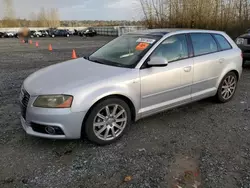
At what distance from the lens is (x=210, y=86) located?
167 inches

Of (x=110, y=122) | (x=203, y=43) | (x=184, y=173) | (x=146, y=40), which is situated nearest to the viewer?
(x=184, y=173)

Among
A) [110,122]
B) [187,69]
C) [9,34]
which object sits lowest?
[110,122]

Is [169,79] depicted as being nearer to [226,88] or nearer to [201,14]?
[226,88]

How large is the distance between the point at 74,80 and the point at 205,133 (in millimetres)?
2092

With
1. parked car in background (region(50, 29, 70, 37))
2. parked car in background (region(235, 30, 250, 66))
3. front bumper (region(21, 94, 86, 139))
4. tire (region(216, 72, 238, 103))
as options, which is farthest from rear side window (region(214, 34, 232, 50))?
parked car in background (region(50, 29, 70, 37))

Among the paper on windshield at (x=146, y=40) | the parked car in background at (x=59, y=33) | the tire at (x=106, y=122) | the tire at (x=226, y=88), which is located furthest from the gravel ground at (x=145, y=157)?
the parked car in background at (x=59, y=33)

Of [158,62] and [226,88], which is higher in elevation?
[158,62]

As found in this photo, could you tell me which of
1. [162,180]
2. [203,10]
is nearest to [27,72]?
[162,180]

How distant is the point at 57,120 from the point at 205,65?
2.69 meters

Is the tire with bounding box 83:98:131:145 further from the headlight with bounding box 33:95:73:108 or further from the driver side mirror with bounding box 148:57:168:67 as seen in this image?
the driver side mirror with bounding box 148:57:168:67

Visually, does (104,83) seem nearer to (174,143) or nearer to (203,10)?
(174,143)

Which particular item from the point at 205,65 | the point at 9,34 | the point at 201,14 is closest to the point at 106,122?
the point at 205,65

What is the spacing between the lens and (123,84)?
3105 mm

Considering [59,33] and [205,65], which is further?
[59,33]
